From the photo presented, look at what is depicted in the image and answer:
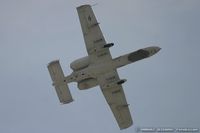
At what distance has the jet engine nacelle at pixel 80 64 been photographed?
130250 millimetres

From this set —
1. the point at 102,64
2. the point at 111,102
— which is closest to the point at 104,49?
the point at 102,64

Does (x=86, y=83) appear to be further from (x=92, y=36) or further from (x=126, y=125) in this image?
(x=126, y=125)

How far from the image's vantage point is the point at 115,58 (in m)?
129

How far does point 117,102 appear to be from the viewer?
449 feet

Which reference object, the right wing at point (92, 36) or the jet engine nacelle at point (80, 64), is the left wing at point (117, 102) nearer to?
the jet engine nacelle at point (80, 64)

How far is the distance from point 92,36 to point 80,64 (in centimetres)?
443

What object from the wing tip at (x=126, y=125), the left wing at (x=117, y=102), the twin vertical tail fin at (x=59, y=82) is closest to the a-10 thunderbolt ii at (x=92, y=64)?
the twin vertical tail fin at (x=59, y=82)

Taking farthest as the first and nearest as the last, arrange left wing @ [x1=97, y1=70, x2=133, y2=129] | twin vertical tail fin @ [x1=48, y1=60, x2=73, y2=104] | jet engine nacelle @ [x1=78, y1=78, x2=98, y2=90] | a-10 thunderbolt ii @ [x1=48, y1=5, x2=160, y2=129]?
left wing @ [x1=97, y1=70, x2=133, y2=129] → twin vertical tail fin @ [x1=48, y1=60, x2=73, y2=104] → jet engine nacelle @ [x1=78, y1=78, x2=98, y2=90] → a-10 thunderbolt ii @ [x1=48, y1=5, x2=160, y2=129]

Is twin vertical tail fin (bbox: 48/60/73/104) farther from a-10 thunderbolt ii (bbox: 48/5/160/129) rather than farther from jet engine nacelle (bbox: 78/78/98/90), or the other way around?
jet engine nacelle (bbox: 78/78/98/90)

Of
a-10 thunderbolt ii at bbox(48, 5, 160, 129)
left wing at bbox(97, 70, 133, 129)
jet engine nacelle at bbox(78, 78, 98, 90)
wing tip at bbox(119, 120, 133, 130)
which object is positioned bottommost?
wing tip at bbox(119, 120, 133, 130)

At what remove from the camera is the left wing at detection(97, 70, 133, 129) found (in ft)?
441

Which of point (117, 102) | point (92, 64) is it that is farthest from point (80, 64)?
point (117, 102)

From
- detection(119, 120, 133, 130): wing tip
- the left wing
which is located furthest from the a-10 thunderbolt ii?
detection(119, 120, 133, 130): wing tip

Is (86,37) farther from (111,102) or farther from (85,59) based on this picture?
(111,102)
